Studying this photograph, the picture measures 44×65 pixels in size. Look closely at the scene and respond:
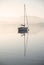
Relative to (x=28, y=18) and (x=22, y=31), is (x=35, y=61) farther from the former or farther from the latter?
(x=28, y=18)

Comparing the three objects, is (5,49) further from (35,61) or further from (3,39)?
(35,61)

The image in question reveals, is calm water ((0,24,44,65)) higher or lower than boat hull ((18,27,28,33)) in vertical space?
lower

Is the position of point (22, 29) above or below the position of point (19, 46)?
above

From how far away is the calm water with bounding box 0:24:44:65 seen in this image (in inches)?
51.3

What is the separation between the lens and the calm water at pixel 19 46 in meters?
1.30

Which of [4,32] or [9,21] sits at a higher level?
[9,21]

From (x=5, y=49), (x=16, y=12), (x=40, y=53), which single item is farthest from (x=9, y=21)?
(x=40, y=53)

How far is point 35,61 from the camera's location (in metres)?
1.39

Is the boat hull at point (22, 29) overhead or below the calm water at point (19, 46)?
overhead

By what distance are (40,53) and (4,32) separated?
1.48 ft

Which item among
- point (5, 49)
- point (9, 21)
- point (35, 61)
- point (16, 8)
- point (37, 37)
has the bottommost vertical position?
point (35, 61)

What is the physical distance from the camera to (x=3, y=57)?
1.33 meters

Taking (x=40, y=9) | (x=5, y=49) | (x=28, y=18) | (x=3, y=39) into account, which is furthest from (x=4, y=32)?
(x=40, y=9)

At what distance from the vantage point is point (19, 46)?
4.37 ft
